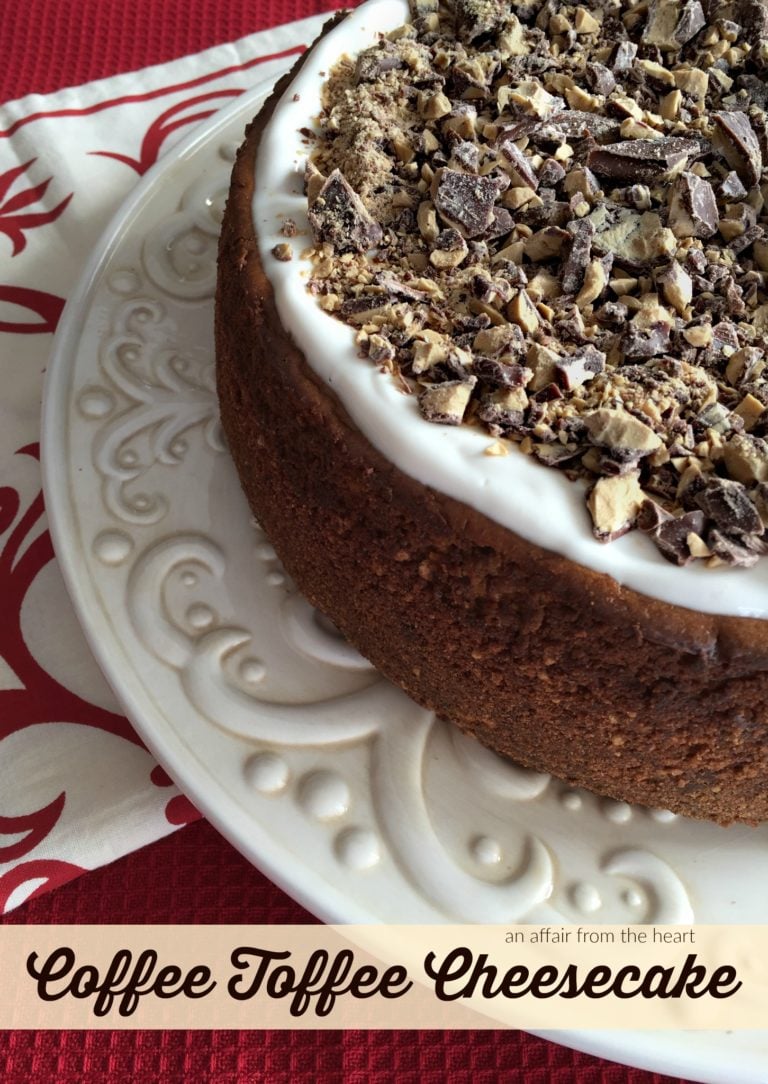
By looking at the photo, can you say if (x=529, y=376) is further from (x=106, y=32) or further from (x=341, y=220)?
(x=106, y=32)

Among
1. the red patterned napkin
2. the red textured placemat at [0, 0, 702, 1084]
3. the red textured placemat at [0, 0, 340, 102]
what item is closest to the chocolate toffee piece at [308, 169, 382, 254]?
Answer: the red patterned napkin

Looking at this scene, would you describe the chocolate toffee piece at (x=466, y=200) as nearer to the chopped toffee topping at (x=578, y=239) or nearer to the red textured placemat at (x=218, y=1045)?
the chopped toffee topping at (x=578, y=239)

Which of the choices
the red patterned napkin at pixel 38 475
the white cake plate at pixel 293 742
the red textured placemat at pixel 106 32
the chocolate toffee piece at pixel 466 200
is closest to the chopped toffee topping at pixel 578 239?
the chocolate toffee piece at pixel 466 200

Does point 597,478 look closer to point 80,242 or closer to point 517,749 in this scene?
point 517,749

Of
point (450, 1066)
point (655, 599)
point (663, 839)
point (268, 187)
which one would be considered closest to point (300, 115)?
point (268, 187)

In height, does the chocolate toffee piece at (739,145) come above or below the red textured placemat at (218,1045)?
above
